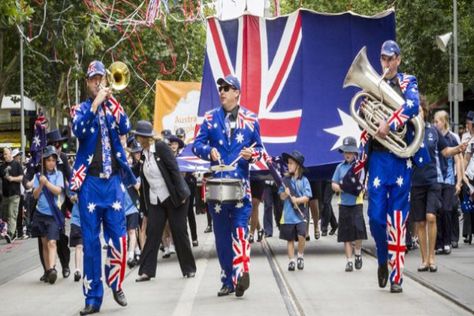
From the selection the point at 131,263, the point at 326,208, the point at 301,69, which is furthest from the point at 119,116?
the point at 326,208

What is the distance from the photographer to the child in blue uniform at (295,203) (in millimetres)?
15000

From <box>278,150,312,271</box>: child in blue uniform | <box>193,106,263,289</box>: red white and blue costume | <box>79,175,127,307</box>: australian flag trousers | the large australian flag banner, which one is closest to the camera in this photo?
<box>79,175,127,307</box>: australian flag trousers

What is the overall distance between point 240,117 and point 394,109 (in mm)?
1531

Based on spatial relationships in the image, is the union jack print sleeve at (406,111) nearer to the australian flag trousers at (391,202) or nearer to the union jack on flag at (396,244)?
the australian flag trousers at (391,202)

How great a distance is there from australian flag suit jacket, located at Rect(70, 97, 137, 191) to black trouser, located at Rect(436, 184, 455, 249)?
287 inches

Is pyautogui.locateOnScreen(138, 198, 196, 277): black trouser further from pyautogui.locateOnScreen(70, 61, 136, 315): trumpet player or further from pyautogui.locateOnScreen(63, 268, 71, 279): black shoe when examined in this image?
pyautogui.locateOnScreen(70, 61, 136, 315): trumpet player

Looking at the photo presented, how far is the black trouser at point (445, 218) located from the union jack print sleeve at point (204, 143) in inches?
250

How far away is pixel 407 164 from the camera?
1161 cm

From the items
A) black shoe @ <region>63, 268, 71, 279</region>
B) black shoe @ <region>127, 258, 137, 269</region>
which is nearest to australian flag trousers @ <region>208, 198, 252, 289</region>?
black shoe @ <region>63, 268, 71, 279</region>

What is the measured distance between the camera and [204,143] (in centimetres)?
1147

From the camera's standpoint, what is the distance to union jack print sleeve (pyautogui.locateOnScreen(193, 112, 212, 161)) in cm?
1127

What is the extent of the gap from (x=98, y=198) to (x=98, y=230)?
304 millimetres

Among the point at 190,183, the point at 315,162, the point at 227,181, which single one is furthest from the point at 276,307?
the point at 190,183

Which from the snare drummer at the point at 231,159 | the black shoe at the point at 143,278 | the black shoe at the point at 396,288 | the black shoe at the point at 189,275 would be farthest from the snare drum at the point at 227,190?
the black shoe at the point at 189,275
